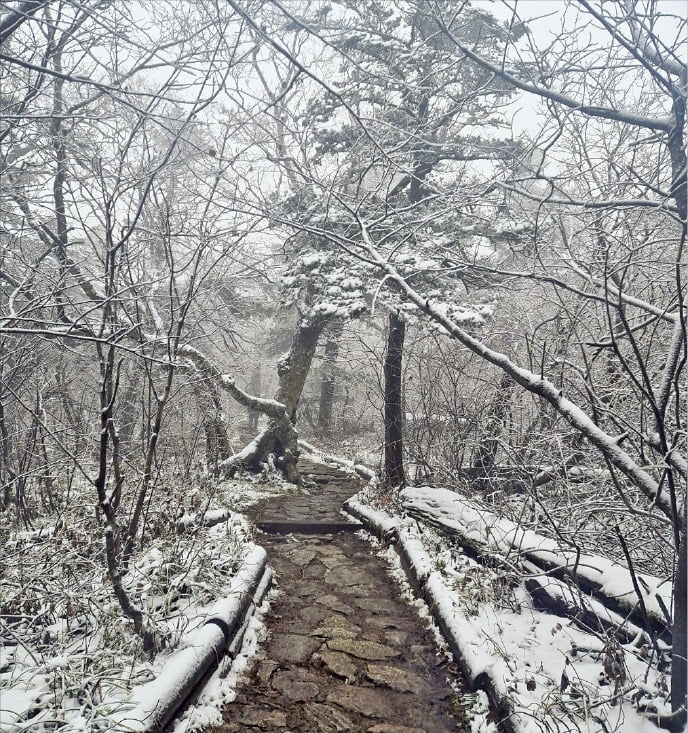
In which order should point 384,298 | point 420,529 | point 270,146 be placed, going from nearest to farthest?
point 420,529
point 384,298
point 270,146

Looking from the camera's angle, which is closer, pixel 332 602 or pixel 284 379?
pixel 332 602

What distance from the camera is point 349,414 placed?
69.2 ft

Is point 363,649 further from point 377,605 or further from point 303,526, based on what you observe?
point 303,526

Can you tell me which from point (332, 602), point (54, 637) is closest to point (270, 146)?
point (332, 602)

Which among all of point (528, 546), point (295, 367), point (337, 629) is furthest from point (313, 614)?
point (295, 367)

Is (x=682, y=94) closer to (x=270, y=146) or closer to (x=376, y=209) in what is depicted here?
(x=376, y=209)

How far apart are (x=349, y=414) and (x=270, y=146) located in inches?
483

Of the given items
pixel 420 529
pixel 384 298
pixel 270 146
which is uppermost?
pixel 270 146

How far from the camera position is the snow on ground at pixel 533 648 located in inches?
115

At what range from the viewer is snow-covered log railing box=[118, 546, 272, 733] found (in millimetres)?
2867

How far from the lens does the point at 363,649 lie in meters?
4.39

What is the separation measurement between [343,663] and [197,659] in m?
1.28

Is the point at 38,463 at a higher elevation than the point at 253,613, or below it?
higher

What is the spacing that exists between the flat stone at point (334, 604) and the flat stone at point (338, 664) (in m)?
0.90
